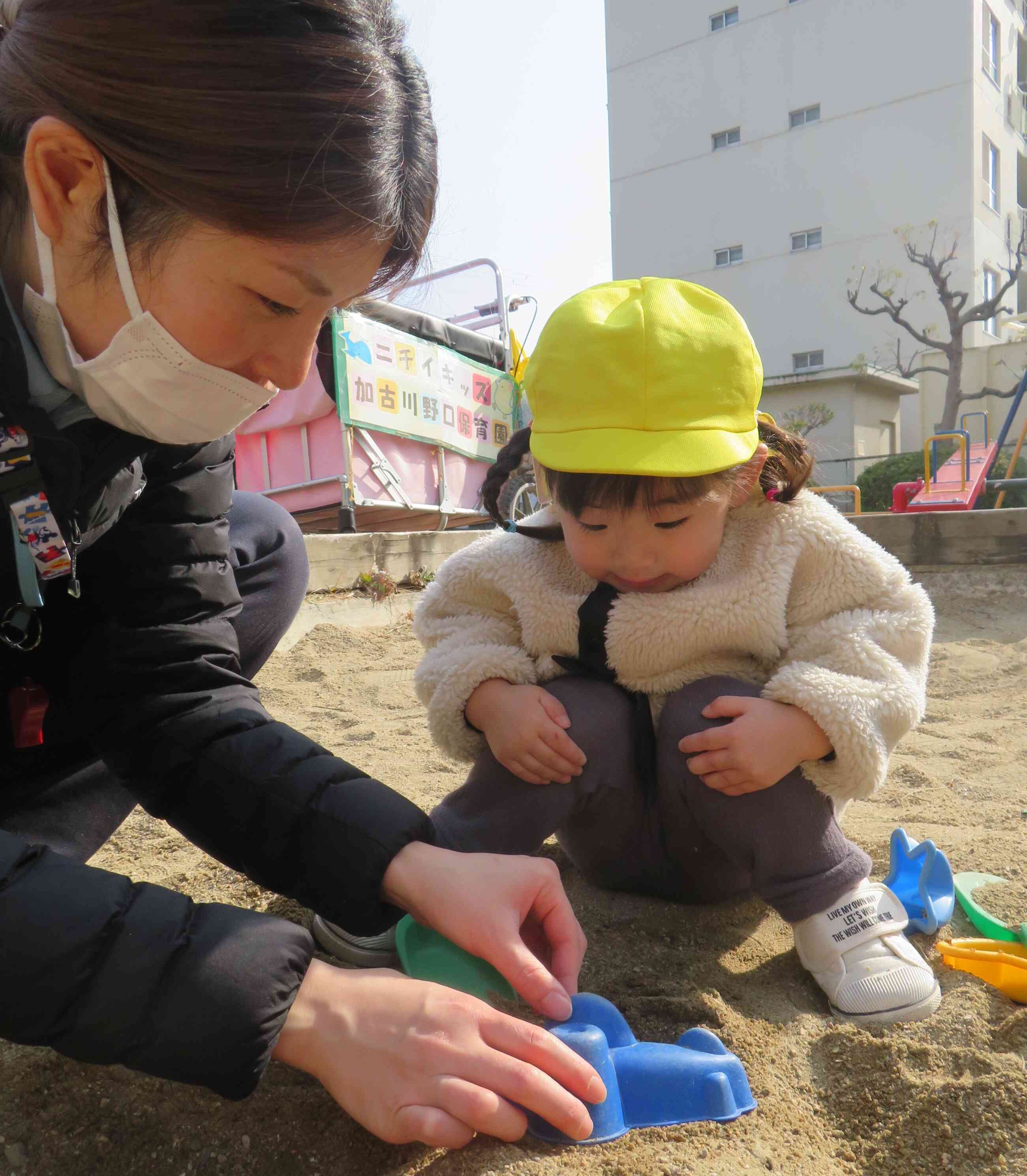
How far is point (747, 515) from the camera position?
1344 mm

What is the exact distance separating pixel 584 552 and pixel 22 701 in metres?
0.70

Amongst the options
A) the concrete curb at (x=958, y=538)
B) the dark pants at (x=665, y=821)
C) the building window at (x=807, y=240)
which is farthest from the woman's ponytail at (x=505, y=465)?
the building window at (x=807, y=240)

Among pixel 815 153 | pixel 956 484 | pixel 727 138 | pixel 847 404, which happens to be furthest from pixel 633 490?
pixel 727 138

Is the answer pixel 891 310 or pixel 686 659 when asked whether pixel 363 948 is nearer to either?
pixel 686 659

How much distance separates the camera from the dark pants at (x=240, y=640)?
1180 mm

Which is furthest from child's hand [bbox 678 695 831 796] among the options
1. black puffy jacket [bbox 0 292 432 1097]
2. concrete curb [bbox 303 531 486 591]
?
concrete curb [bbox 303 531 486 591]

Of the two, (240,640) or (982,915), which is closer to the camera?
(982,915)

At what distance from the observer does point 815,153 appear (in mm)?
16625

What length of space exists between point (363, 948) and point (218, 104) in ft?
3.00

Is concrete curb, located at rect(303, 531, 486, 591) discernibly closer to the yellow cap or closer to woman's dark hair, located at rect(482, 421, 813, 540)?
woman's dark hair, located at rect(482, 421, 813, 540)

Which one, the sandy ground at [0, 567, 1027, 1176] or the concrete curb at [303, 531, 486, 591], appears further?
the concrete curb at [303, 531, 486, 591]

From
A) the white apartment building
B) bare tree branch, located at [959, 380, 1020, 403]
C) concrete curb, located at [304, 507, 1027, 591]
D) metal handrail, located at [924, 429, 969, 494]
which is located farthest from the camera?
the white apartment building

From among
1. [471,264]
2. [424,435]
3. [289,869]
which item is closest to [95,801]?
[289,869]

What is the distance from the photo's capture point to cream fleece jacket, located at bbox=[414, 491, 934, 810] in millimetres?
1157
